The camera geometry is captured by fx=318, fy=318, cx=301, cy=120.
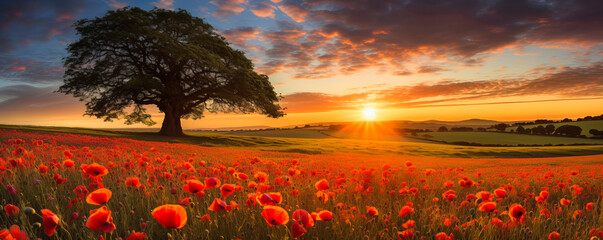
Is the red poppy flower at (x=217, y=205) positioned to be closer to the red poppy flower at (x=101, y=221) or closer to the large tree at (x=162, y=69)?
the red poppy flower at (x=101, y=221)

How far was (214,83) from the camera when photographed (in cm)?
3506

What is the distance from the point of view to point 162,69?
35.7 metres

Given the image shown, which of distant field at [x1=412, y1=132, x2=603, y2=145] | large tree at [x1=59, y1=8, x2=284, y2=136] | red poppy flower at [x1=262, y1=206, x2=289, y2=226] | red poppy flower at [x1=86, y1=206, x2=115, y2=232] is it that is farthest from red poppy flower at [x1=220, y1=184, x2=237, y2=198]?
distant field at [x1=412, y1=132, x2=603, y2=145]

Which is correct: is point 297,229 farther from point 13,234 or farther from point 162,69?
point 162,69

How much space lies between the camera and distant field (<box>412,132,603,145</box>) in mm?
51878

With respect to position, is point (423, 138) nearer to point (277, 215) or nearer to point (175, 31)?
point (175, 31)

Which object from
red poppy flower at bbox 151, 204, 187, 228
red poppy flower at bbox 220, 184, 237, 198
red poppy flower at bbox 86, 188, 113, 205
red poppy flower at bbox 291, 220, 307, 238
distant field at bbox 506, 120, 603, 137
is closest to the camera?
red poppy flower at bbox 151, 204, 187, 228

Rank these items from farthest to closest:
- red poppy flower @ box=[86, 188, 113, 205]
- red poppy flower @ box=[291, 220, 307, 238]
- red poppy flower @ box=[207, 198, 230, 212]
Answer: red poppy flower @ box=[207, 198, 230, 212], red poppy flower @ box=[86, 188, 113, 205], red poppy flower @ box=[291, 220, 307, 238]

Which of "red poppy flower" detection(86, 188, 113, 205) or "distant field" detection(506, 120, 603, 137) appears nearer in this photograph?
"red poppy flower" detection(86, 188, 113, 205)

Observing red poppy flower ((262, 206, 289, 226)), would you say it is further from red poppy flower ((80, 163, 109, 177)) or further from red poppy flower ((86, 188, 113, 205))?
red poppy flower ((80, 163, 109, 177))

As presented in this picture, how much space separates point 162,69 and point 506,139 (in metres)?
53.9

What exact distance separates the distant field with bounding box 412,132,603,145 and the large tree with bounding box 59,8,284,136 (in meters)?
34.3

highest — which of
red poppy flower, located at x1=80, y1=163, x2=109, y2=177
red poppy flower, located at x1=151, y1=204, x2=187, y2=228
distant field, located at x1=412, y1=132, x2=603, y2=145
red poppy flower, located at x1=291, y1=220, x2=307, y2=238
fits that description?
red poppy flower, located at x1=80, y1=163, x2=109, y2=177

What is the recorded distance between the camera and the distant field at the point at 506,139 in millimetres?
51878
